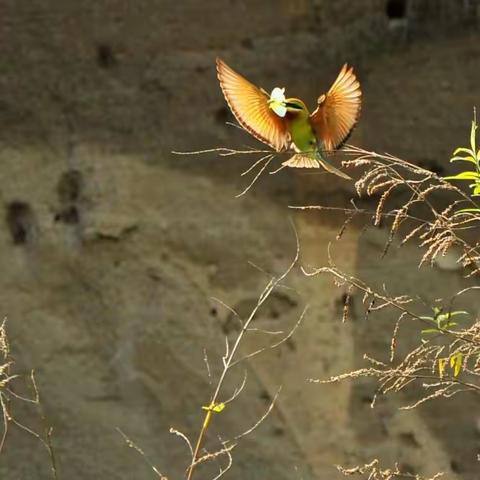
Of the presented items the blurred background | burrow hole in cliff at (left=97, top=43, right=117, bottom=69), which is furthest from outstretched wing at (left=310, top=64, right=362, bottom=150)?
burrow hole in cliff at (left=97, top=43, right=117, bottom=69)

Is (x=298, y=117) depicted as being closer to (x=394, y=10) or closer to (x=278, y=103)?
(x=278, y=103)

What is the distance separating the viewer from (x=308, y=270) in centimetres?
252

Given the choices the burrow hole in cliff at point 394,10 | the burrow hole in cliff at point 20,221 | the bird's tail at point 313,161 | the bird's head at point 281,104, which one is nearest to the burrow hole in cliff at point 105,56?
the burrow hole in cliff at point 20,221

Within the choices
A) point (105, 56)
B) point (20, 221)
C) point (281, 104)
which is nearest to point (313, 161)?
point (281, 104)

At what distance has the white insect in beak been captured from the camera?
1.60m

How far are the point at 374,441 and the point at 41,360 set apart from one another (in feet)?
2.73

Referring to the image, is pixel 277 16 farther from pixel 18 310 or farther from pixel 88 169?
pixel 18 310

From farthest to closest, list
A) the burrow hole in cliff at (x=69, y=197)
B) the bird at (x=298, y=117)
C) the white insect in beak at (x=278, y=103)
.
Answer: the burrow hole in cliff at (x=69, y=197), the bird at (x=298, y=117), the white insect in beak at (x=278, y=103)

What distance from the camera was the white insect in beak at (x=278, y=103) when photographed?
1.60 metres

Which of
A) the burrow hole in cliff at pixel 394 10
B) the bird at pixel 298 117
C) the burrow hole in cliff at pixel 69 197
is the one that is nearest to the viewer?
the bird at pixel 298 117

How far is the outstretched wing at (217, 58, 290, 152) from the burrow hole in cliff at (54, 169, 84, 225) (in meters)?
0.92

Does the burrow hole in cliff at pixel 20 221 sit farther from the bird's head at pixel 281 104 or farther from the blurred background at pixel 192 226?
the bird's head at pixel 281 104

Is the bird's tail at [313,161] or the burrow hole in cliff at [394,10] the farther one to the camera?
the burrow hole in cliff at [394,10]

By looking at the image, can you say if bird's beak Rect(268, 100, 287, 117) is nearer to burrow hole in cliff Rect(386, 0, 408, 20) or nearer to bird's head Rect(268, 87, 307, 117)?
bird's head Rect(268, 87, 307, 117)
